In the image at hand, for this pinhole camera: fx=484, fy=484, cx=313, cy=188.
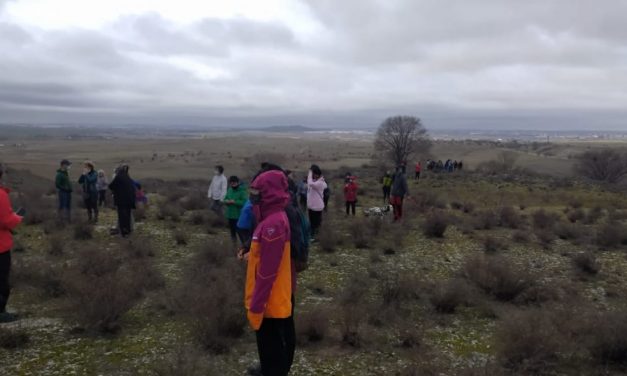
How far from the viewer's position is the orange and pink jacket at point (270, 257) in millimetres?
4141

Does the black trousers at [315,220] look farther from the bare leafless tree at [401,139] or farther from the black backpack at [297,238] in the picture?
the bare leafless tree at [401,139]

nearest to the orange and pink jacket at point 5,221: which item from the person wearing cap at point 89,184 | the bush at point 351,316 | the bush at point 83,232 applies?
the bush at point 351,316

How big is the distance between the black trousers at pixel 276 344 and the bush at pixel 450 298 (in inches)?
162

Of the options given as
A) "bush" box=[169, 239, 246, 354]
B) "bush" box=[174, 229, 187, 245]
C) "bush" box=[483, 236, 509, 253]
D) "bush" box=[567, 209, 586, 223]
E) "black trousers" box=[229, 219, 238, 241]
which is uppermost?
"black trousers" box=[229, 219, 238, 241]

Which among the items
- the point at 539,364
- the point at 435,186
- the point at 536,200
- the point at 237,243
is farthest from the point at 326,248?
the point at 435,186

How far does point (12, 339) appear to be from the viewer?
20.2 feet

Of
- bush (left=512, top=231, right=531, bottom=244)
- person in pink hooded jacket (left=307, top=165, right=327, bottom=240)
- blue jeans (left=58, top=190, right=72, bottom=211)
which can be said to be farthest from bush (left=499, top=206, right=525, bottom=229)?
blue jeans (left=58, top=190, right=72, bottom=211)

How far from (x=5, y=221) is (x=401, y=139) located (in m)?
63.0

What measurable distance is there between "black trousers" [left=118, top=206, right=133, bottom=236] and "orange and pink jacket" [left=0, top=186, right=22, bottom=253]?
249 inches

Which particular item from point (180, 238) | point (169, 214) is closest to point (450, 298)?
point (180, 238)

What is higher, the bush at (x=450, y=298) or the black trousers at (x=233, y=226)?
the black trousers at (x=233, y=226)

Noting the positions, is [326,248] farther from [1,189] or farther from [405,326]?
[1,189]

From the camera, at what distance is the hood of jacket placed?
4285mm

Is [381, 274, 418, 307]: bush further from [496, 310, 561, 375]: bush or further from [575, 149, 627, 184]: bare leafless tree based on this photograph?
[575, 149, 627, 184]: bare leafless tree
